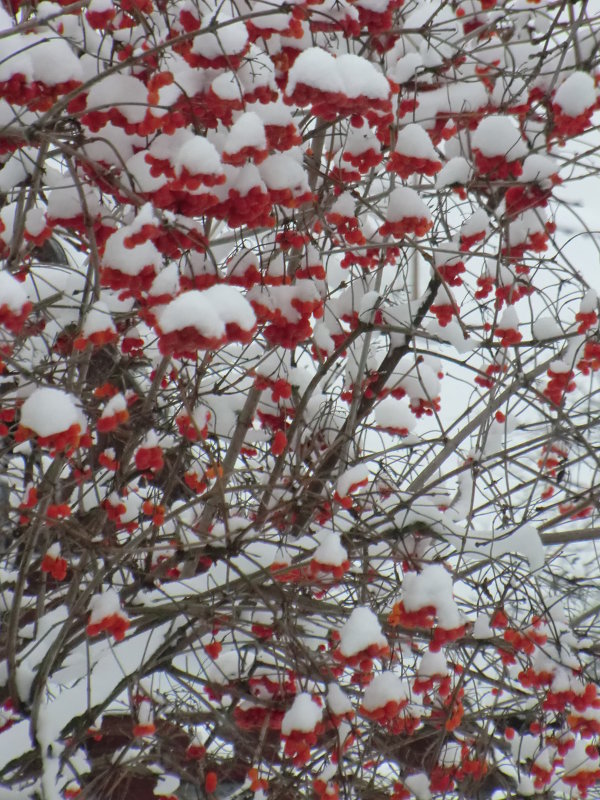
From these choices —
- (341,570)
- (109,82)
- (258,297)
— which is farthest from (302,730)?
(109,82)

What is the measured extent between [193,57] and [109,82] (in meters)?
0.22

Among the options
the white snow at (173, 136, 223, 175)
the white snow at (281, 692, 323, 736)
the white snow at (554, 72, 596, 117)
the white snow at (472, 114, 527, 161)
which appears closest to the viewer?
the white snow at (173, 136, 223, 175)

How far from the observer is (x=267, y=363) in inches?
132

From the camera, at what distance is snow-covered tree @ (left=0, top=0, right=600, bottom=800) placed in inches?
80.0

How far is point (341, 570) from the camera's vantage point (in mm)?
2504

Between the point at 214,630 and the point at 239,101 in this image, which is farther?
the point at 214,630

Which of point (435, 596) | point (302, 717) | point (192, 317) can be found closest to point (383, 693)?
point (302, 717)

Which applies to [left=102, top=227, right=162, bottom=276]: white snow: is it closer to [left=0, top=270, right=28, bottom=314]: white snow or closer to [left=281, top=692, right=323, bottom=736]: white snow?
[left=0, top=270, right=28, bottom=314]: white snow

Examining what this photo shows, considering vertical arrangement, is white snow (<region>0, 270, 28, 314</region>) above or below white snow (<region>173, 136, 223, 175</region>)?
below

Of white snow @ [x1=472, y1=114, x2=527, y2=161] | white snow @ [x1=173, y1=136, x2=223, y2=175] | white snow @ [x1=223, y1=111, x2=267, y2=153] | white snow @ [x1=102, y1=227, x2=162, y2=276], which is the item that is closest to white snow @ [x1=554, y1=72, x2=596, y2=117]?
white snow @ [x1=472, y1=114, x2=527, y2=161]

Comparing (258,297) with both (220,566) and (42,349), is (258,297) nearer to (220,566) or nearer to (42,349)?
(220,566)

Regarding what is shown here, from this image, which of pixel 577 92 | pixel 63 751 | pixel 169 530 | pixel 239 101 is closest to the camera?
pixel 239 101

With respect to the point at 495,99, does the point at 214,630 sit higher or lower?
lower

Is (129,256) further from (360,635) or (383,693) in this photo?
(383,693)
